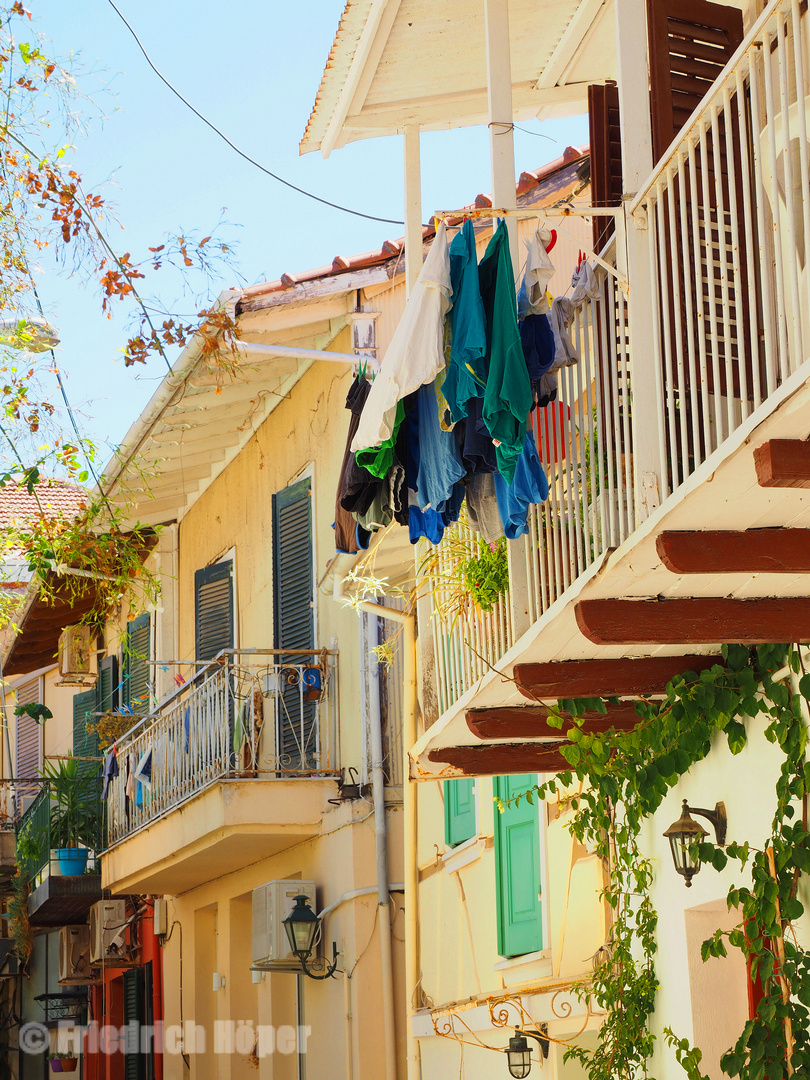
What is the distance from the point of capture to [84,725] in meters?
19.2

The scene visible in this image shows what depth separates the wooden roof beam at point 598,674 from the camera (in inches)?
236

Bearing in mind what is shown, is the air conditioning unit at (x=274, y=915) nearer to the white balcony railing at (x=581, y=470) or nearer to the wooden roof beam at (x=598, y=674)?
the white balcony railing at (x=581, y=470)

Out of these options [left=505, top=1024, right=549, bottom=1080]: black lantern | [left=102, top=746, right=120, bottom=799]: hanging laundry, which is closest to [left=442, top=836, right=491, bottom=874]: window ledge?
[left=505, top=1024, right=549, bottom=1080]: black lantern

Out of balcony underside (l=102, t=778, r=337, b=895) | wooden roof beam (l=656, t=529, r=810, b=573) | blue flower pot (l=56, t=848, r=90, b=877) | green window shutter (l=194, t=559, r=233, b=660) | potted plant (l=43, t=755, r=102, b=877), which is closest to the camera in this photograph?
wooden roof beam (l=656, t=529, r=810, b=573)

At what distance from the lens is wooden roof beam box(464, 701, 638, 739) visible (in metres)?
6.56

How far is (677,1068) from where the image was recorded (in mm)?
6328

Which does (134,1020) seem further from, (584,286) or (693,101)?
(693,101)

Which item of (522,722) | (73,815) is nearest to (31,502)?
(73,815)

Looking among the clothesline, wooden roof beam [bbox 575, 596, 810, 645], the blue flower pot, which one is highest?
the clothesline

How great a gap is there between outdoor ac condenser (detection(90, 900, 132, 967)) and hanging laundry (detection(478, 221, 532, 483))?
12.1 metres

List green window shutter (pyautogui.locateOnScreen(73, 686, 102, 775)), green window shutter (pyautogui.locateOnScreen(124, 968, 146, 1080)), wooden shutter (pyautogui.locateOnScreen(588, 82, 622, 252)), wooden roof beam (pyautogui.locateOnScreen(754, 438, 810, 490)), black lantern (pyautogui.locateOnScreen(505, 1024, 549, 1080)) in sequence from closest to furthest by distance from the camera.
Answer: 1. wooden roof beam (pyautogui.locateOnScreen(754, 438, 810, 490))
2. wooden shutter (pyautogui.locateOnScreen(588, 82, 622, 252))
3. black lantern (pyautogui.locateOnScreen(505, 1024, 549, 1080))
4. green window shutter (pyautogui.locateOnScreen(124, 968, 146, 1080))
5. green window shutter (pyautogui.locateOnScreen(73, 686, 102, 775))

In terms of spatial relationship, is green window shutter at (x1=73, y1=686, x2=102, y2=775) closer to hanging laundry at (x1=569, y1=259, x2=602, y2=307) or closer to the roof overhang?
the roof overhang

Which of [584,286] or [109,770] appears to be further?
[109,770]

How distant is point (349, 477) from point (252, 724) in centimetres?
585
